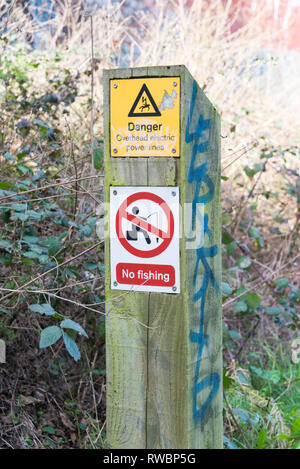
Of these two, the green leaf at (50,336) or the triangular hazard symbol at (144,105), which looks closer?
the triangular hazard symbol at (144,105)

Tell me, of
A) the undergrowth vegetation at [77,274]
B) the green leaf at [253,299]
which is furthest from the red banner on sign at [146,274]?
the green leaf at [253,299]

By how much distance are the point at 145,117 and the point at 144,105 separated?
0.12 ft

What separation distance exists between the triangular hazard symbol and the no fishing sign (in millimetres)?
225

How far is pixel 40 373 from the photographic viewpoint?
329 centimetres

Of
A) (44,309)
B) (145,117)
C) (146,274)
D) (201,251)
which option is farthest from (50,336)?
(145,117)

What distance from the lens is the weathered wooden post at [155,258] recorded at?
1737 mm

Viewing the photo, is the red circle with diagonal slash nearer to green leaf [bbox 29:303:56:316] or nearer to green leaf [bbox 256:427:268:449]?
green leaf [bbox 29:303:56:316]

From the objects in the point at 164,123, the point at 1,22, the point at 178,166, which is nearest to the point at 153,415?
the point at 178,166

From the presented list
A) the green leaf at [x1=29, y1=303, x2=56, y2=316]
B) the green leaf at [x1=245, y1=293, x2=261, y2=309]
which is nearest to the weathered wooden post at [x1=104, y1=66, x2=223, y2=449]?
the green leaf at [x1=29, y1=303, x2=56, y2=316]

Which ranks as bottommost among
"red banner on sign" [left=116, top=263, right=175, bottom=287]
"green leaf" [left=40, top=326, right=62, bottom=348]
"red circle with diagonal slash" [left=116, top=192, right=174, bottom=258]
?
"green leaf" [left=40, top=326, right=62, bottom=348]

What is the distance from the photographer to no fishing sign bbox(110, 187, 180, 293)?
174 cm

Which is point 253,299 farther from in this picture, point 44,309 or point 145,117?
point 145,117

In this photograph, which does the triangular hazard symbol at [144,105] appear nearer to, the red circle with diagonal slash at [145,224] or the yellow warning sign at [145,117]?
the yellow warning sign at [145,117]

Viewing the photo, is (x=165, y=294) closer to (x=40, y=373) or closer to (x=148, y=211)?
(x=148, y=211)
